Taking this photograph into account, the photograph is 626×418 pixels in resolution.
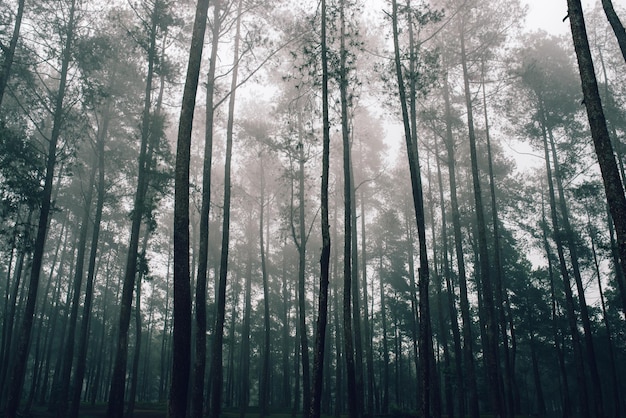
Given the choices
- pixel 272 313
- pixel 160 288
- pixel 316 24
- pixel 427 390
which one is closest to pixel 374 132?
pixel 316 24

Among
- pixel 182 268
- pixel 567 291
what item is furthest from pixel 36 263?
pixel 567 291

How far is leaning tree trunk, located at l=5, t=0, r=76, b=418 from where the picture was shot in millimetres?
12211

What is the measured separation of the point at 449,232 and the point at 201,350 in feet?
69.5

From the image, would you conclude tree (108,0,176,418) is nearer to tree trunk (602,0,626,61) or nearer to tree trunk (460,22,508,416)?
tree trunk (460,22,508,416)

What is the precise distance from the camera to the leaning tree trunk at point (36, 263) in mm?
12211

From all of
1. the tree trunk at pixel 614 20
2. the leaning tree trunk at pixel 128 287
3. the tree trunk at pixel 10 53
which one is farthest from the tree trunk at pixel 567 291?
the tree trunk at pixel 10 53

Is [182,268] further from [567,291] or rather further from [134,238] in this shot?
[567,291]

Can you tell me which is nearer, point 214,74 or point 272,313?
point 214,74

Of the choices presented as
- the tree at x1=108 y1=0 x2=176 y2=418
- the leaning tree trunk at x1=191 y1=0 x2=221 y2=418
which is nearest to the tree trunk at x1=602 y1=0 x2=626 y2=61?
the leaning tree trunk at x1=191 y1=0 x2=221 y2=418

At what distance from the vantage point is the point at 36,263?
13258mm

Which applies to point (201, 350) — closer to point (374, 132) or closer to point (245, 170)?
point (245, 170)

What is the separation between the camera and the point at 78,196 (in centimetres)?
2411

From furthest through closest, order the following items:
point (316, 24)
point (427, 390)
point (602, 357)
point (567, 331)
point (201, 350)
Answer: point (602, 357), point (567, 331), point (316, 24), point (201, 350), point (427, 390)

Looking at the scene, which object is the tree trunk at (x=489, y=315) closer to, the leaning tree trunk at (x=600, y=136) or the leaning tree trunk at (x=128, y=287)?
the leaning tree trunk at (x=600, y=136)
